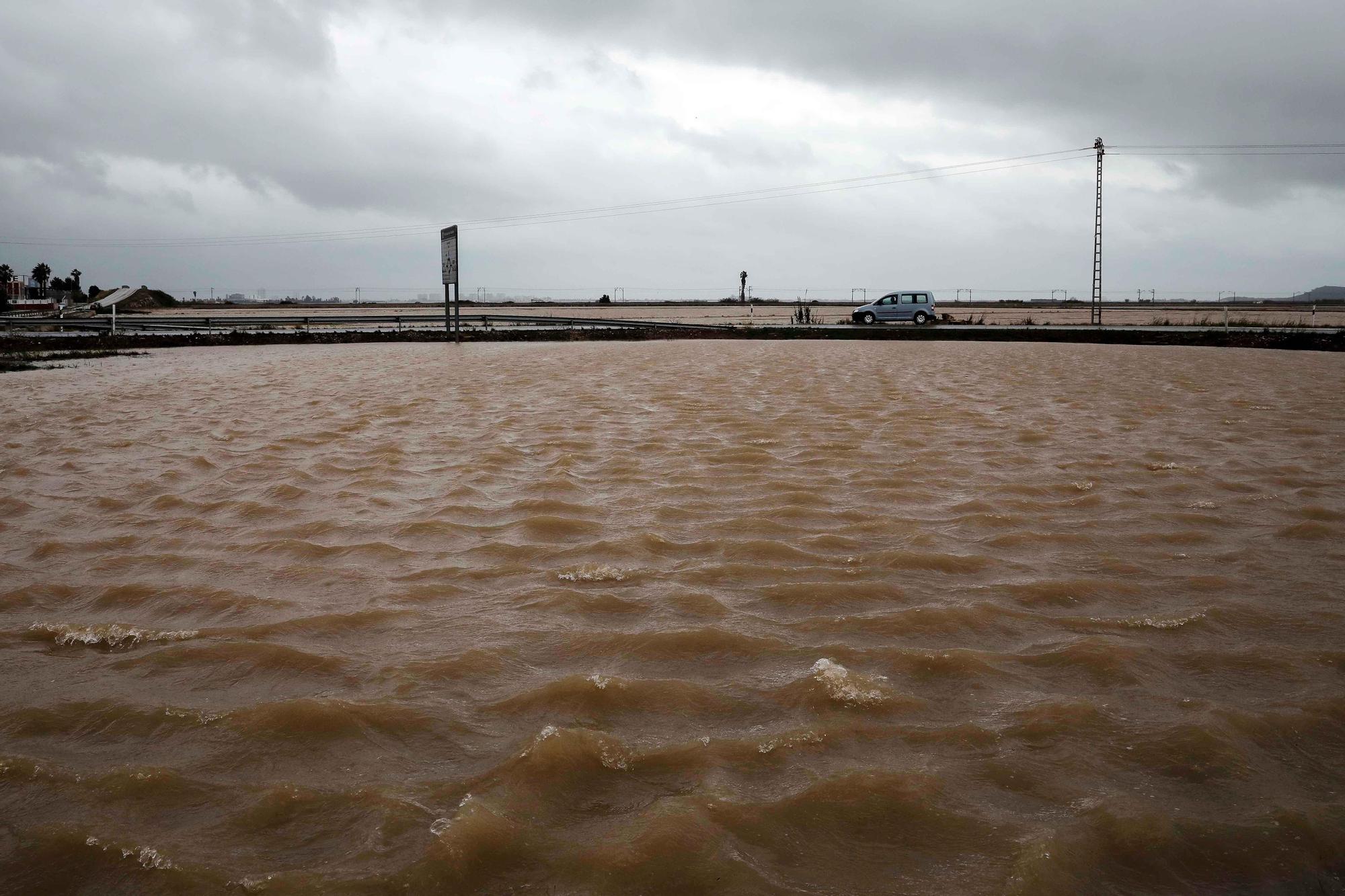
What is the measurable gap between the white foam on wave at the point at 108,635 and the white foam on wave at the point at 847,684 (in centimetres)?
286

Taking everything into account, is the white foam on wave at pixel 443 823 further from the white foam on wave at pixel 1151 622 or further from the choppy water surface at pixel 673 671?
the white foam on wave at pixel 1151 622

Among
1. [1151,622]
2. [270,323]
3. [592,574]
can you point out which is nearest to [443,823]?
[592,574]

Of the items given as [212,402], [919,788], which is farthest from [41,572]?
[212,402]

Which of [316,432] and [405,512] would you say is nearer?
[405,512]

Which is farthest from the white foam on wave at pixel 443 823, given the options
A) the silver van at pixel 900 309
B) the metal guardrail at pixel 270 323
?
the silver van at pixel 900 309

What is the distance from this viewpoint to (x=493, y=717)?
10.2ft

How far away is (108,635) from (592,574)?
91.3 inches

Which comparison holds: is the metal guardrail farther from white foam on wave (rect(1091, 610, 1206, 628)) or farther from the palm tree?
the palm tree

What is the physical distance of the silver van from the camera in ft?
134

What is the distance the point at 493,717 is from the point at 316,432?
7.56 meters

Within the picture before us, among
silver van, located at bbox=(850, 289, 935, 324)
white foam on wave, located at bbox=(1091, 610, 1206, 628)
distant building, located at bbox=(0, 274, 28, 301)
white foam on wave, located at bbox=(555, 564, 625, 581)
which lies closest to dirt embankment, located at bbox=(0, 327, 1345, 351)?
silver van, located at bbox=(850, 289, 935, 324)

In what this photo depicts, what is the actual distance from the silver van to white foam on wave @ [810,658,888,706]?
38.9 metres

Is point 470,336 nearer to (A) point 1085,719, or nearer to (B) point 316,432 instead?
(B) point 316,432

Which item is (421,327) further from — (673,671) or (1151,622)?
(1151,622)
